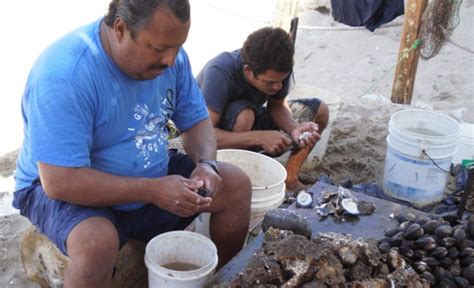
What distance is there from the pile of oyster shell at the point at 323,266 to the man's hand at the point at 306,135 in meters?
1.42

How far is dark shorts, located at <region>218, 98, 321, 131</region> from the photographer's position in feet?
13.1

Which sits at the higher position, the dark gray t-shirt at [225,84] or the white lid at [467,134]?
the dark gray t-shirt at [225,84]

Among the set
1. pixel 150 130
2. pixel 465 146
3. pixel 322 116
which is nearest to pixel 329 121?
pixel 322 116

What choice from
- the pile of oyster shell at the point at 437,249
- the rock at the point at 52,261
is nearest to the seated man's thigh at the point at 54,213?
the rock at the point at 52,261

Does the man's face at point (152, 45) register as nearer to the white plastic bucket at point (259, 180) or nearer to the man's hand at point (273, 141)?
the white plastic bucket at point (259, 180)

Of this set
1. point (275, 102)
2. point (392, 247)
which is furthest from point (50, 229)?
point (275, 102)

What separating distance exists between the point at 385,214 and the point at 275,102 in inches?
55.0

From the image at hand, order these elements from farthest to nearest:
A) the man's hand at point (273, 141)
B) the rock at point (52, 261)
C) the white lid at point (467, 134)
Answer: the white lid at point (467, 134)
the man's hand at point (273, 141)
the rock at point (52, 261)

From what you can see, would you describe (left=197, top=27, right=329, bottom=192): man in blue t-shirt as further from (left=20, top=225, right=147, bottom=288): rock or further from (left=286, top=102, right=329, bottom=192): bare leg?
(left=20, top=225, right=147, bottom=288): rock

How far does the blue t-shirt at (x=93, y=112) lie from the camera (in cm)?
227

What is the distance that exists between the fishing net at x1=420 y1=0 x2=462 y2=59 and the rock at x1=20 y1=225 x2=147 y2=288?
3.85 metres

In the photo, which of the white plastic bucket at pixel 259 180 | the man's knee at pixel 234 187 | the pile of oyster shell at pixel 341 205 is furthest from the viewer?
the white plastic bucket at pixel 259 180

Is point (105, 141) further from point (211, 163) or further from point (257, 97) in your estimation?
point (257, 97)

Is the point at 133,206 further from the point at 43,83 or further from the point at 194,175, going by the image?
the point at 43,83
